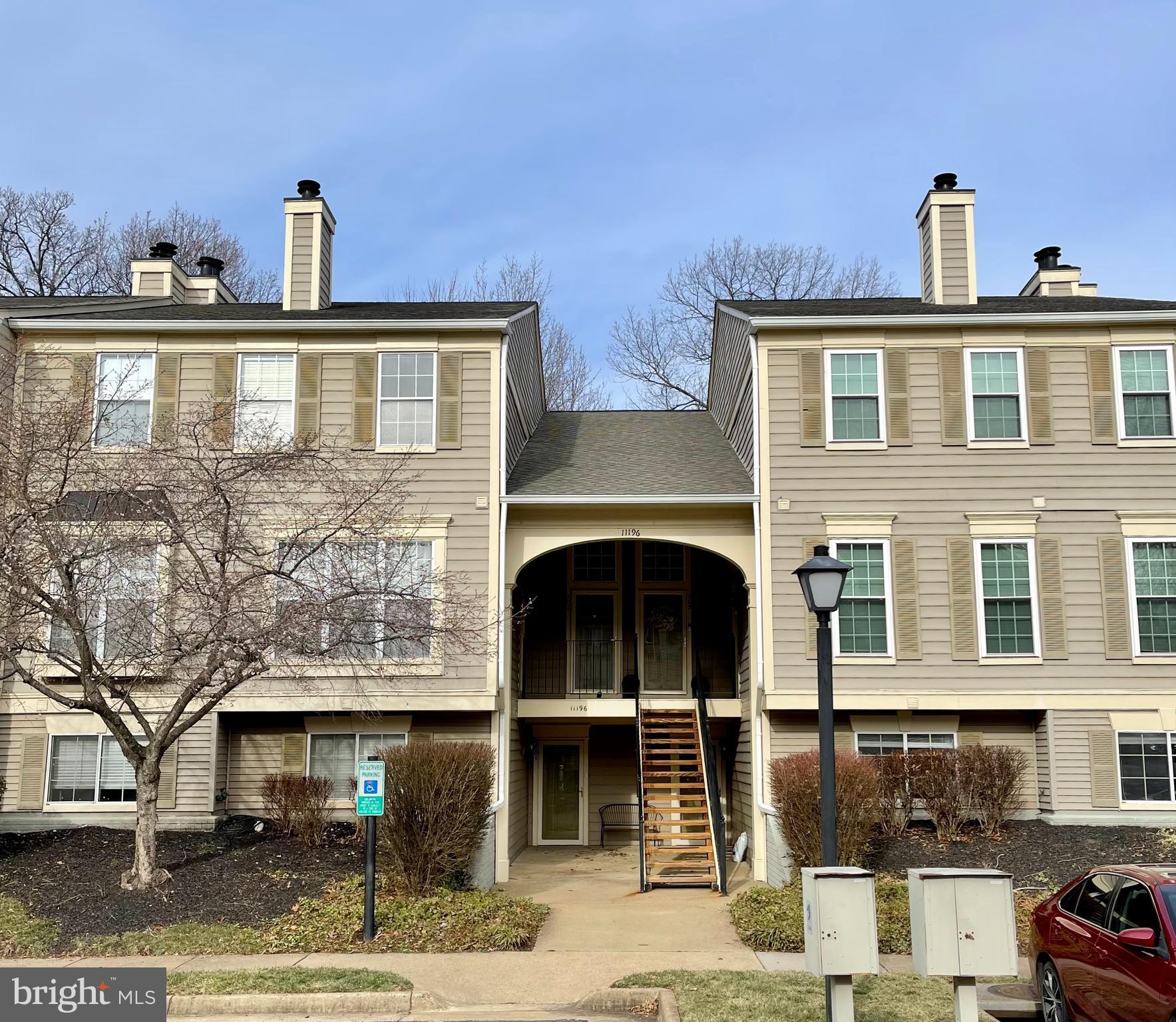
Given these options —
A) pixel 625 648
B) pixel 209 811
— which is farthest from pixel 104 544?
pixel 625 648

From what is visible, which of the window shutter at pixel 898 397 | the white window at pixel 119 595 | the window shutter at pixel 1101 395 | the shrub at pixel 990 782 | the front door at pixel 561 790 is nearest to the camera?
the white window at pixel 119 595

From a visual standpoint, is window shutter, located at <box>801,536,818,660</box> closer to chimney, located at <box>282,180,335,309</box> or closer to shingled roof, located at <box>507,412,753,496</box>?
shingled roof, located at <box>507,412,753,496</box>

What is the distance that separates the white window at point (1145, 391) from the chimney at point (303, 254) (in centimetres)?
1245

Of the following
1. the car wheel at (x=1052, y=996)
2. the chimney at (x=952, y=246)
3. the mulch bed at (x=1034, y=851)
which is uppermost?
the chimney at (x=952, y=246)

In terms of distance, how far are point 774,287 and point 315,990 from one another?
3051cm

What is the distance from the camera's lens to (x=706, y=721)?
17.5 meters

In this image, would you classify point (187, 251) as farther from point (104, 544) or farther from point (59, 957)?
point (59, 957)

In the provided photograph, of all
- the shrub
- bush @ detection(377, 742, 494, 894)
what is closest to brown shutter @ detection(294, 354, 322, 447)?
bush @ detection(377, 742, 494, 894)

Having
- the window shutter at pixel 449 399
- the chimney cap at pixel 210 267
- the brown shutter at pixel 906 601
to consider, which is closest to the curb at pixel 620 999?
the brown shutter at pixel 906 601

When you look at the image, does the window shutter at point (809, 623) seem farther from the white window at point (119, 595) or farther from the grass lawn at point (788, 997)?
the white window at point (119, 595)

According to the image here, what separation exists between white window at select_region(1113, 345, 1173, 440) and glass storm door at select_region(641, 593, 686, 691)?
756 cm

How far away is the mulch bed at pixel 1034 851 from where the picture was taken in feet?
45.1

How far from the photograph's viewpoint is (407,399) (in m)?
17.2

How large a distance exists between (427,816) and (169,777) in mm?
5295
